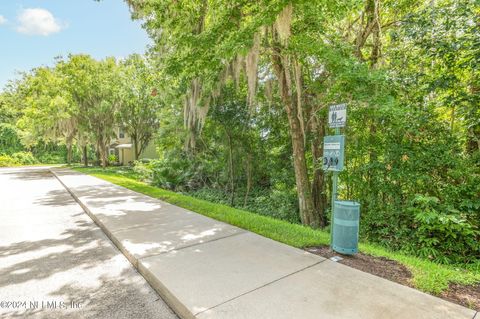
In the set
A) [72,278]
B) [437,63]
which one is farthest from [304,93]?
[72,278]

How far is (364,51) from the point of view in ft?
24.5

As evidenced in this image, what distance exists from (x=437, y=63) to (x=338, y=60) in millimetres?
1997

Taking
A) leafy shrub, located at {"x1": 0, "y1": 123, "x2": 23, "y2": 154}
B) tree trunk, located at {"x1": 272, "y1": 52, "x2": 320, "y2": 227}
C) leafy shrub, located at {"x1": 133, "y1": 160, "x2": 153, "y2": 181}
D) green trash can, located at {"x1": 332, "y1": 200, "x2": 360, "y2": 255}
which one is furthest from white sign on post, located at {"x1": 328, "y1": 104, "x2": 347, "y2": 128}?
leafy shrub, located at {"x1": 0, "y1": 123, "x2": 23, "y2": 154}

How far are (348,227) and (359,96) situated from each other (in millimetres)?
2963

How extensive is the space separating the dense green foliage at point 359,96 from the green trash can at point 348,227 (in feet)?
6.86

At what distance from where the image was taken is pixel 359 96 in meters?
5.14

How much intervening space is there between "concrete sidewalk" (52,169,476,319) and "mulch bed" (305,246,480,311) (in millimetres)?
176

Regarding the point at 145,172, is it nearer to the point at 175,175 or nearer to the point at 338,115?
the point at 175,175

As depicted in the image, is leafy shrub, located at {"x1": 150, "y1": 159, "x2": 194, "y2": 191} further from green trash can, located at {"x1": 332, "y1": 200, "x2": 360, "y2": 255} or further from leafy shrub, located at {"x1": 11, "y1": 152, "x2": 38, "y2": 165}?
leafy shrub, located at {"x1": 11, "y1": 152, "x2": 38, "y2": 165}

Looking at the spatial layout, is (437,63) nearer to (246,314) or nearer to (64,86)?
(246,314)

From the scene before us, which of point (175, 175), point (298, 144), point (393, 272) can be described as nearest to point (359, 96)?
point (298, 144)

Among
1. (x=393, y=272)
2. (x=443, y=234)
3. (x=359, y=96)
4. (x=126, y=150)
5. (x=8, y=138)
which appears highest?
(x=359, y=96)

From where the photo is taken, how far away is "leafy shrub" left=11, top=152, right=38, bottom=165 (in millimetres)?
28337

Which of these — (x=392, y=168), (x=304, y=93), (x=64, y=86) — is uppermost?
(x=64, y=86)
